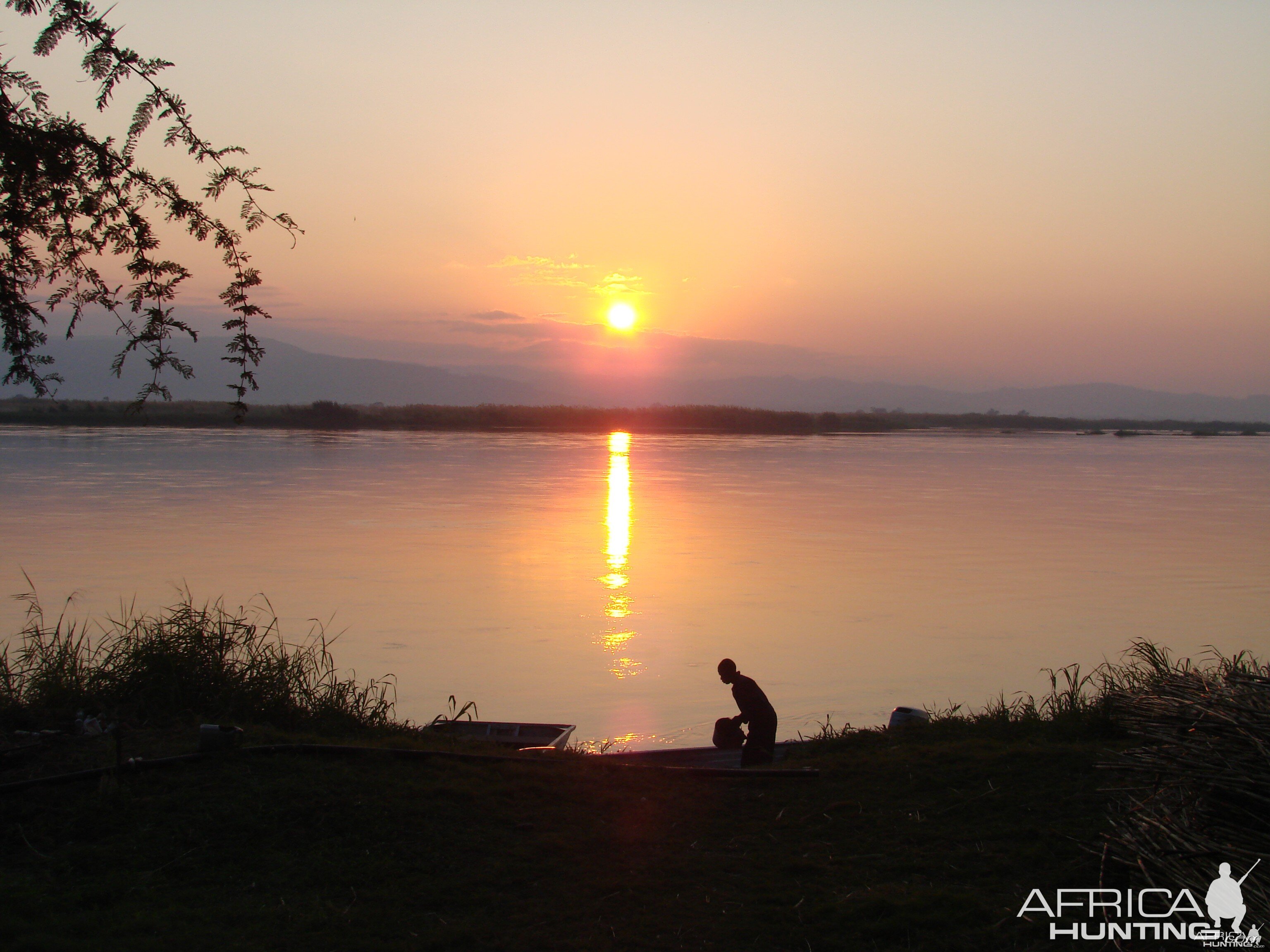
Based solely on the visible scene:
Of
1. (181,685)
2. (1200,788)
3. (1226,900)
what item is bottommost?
(181,685)

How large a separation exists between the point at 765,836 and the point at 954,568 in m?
13.7

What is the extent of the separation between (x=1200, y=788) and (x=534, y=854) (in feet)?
10.5

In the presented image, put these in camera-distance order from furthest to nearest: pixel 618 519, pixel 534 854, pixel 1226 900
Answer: pixel 618 519 < pixel 534 854 < pixel 1226 900

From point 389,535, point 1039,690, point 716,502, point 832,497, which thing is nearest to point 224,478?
point 389,535

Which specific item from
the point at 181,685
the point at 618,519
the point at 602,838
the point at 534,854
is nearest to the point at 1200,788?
the point at 602,838

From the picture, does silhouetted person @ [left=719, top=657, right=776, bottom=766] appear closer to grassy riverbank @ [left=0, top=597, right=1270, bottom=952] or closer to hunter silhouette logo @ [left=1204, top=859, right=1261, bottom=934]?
grassy riverbank @ [left=0, top=597, right=1270, bottom=952]

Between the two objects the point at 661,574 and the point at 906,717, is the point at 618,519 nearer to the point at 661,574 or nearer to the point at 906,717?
the point at 661,574

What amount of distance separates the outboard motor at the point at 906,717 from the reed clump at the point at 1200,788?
2949 mm

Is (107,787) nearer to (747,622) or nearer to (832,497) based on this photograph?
(747,622)

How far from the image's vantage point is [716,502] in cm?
2806

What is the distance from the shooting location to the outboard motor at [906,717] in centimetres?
830

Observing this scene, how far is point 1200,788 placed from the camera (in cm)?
448
